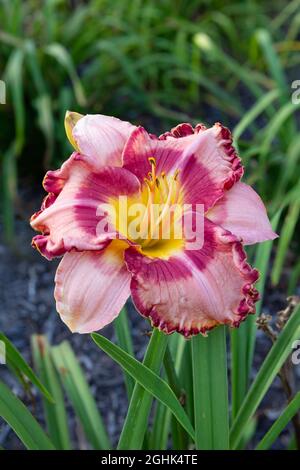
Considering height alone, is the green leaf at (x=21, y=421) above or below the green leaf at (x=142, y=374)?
below

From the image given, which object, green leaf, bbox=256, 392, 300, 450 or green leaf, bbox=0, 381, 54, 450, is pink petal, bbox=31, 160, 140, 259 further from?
green leaf, bbox=256, 392, 300, 450

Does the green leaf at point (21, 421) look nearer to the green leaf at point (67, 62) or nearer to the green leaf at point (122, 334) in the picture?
the green leaf at point (122, 334)

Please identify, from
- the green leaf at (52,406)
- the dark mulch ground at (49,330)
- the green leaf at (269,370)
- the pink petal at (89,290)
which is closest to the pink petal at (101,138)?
the pink petal at (89,290)

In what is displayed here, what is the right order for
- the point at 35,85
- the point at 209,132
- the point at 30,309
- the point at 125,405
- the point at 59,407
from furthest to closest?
the point at 35,85 → the point at 30,309 → the point at 125,405 → the point at 59,407 → the point at 209,132

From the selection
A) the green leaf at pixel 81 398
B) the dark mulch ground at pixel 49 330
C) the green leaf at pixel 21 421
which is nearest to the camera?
the green leaf at pixel 21 421

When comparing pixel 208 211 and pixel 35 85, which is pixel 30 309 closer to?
pixel 35 85

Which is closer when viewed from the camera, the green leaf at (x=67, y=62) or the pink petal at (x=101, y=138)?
the pink petal at (x=101, y=138)
